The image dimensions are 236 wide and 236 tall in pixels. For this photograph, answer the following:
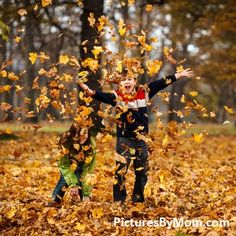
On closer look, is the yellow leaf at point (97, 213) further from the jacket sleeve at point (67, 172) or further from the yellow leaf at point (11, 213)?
the yellow leaf at point (11, 213)

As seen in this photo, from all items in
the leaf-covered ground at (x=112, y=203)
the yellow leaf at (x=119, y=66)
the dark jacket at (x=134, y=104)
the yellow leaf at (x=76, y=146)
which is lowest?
the leaf-covered ground at (x=112, y=203)

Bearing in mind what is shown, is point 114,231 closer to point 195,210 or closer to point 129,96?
point 195,210

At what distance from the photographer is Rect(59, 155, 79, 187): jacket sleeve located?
6254 millimetres

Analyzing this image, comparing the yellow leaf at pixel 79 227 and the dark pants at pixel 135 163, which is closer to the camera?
the yellow leaf at pixel 79 227

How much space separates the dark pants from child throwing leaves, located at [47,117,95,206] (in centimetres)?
36

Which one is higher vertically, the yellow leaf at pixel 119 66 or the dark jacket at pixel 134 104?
the yellow leaf at pixel 119 66

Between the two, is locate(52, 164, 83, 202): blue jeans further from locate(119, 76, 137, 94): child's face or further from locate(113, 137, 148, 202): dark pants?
locate(119, 76, 137, 94): child's face

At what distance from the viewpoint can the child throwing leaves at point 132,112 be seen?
6.13 meters

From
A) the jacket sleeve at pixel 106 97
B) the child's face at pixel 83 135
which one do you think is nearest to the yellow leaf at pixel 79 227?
the child's face at pixel 83 135

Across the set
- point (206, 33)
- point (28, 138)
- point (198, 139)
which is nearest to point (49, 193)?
point (198, 139)

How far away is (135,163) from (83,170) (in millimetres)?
679

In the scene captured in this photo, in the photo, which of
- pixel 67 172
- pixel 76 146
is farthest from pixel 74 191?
pixel 76 146

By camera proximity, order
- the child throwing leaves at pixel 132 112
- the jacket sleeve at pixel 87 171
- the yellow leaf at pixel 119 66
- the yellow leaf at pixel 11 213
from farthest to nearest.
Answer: the jacket sleeve at pixel 87 171
the child throwing leaves at pixel 132 112
the yellow leaf at pixel 11 213
the yellow leaf at pixel 119 66

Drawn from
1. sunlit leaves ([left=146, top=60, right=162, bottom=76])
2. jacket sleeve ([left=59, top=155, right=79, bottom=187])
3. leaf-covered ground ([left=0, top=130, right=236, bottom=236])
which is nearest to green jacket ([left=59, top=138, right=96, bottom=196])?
jacket sleeve ([left=59, top=155, right=79, bottom=187])
